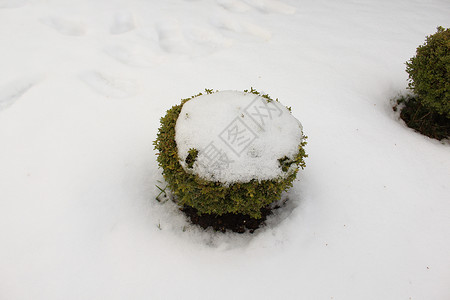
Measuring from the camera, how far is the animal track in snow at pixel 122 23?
416 centimetres

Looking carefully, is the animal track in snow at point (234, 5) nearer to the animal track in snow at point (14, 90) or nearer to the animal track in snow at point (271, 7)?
the animal track in snow at point (271, 7)

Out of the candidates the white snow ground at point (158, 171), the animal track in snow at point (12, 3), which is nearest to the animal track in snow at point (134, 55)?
the white snow ground at point (158, 171)

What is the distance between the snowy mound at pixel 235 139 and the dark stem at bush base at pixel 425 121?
2.11m

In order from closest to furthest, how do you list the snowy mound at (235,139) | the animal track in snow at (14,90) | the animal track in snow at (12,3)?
the snowy mound at (235,139), the animal track in snow at (14,90), the animal track in snow at (12,3)

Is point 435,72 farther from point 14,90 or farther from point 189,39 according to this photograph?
point 14,90

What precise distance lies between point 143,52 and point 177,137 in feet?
7.23

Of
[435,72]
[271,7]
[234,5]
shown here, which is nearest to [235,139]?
[435,72]

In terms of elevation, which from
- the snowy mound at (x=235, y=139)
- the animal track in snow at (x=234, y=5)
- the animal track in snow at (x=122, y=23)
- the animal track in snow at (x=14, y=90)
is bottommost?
the animal track in snow at (x=14, y=90)

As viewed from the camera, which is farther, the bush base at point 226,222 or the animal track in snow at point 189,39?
the animal track in snow at point 189,39

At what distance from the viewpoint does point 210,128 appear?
2.12m

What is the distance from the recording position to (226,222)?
256cm

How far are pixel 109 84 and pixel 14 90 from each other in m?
0.95

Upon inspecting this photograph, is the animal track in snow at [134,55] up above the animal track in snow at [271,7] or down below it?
below

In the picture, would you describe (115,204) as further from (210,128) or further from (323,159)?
(323,159)
